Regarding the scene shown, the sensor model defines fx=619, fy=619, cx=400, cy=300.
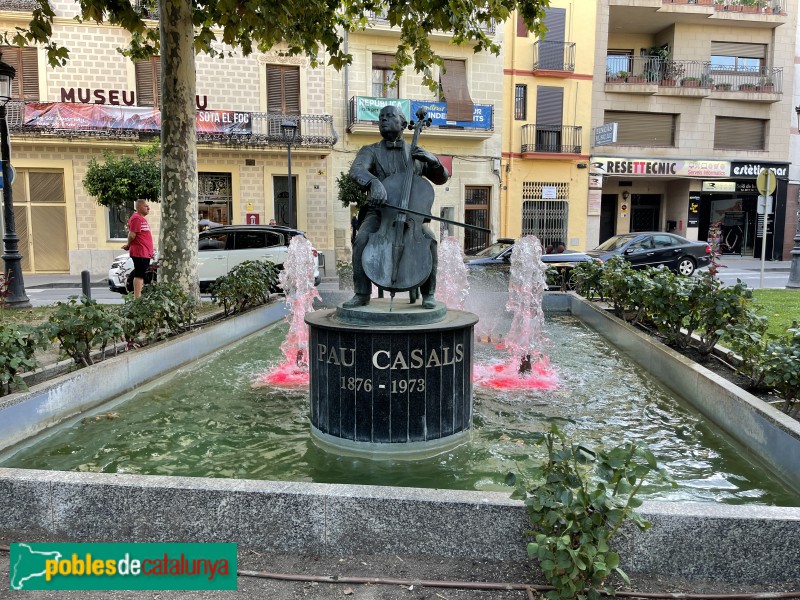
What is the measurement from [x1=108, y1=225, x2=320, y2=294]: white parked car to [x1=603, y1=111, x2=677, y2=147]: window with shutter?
17.1 metres

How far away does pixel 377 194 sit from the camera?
14.4 feet

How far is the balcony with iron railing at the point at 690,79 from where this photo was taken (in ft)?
82.9

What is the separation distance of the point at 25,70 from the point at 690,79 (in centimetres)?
2453

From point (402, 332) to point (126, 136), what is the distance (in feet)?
61.7

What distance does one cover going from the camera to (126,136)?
19703mm

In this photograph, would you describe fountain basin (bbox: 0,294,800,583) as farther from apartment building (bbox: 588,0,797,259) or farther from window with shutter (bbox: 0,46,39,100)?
apartment building (bbox: 588,0,797,259)

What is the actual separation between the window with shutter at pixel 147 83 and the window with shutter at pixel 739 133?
2219 centimetres

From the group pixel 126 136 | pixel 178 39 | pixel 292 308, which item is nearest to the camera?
pixel 178 39

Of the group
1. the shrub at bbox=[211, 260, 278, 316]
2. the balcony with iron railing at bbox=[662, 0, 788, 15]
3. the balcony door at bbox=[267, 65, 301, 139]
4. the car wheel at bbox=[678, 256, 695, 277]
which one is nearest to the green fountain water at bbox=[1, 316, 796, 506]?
the shrub at bbox=[211, 260, 278, 316]

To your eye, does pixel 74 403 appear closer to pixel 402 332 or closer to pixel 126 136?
pixel 402 332

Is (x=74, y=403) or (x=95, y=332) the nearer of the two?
(x=74, y=403)

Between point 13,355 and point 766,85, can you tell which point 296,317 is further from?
point 766,85

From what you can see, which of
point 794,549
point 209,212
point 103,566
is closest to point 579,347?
point 794,549

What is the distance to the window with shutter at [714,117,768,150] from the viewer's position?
86.4ft
